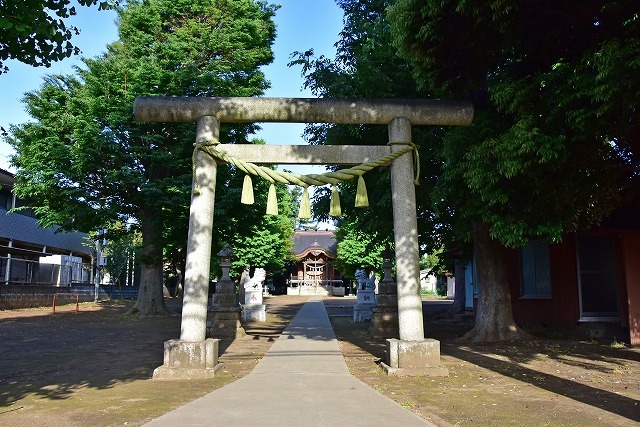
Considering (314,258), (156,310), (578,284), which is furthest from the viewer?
(314,258)

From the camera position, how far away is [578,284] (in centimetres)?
1240

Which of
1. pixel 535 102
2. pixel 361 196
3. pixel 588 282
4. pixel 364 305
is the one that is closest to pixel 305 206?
pixel 361 196

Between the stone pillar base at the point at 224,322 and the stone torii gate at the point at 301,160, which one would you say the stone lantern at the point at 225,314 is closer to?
the stone pillar base at the point at 224,322

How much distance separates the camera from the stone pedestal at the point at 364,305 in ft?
61.8

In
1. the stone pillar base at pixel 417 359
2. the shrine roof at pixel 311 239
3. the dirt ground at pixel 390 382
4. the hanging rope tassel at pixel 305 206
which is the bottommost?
the dirt ground at pixel 390 382

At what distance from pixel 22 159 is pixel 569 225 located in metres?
19.1

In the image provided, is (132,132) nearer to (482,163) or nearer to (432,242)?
(432,242)

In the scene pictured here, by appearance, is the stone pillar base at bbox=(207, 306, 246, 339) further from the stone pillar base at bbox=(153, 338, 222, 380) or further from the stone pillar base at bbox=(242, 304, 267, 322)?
the stone pillar base at bbox=(153, 338, 222, 380)

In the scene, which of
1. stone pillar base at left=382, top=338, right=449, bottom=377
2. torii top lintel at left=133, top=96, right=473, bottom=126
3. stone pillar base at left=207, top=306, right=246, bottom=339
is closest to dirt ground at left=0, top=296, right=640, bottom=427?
stone pillar base at left=382, top=338, right=449, bottom=377

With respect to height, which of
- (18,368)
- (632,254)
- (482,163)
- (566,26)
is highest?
(566,26)

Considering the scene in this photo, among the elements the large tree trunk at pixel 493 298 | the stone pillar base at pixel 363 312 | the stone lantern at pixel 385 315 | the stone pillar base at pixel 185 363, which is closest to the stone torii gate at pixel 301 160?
the stone pillar base at pixel 185 363

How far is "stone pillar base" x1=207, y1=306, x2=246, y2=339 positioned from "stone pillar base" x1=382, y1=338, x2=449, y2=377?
6931 mm

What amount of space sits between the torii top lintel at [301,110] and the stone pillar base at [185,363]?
3.77 m

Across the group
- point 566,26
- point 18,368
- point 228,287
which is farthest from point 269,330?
point 566,26
